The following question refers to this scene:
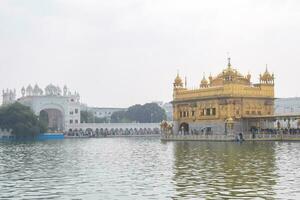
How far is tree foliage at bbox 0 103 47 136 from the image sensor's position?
316 feet

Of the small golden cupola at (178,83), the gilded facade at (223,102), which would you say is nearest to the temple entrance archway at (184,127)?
the gilded facade at (223,102)

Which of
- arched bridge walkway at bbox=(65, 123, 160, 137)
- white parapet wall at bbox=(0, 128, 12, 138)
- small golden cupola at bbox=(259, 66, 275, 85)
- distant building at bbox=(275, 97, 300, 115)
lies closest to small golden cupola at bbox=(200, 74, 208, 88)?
small golden cupola at bbox=(259, 66, 275, 85)

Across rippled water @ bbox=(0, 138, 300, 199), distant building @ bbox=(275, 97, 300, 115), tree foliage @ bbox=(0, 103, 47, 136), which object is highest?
distant building @ bbox=(275, 97, 300, 115)

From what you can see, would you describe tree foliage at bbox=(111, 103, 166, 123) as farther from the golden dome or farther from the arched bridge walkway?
the golden dome

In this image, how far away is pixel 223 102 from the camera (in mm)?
71125

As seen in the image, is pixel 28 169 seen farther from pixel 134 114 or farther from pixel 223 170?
pixel 134 114

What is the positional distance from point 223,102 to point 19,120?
131ft

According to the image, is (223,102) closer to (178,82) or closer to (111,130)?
(178,82)

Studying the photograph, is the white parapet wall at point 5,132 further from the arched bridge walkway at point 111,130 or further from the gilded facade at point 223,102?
the gilded facade at point 223,102

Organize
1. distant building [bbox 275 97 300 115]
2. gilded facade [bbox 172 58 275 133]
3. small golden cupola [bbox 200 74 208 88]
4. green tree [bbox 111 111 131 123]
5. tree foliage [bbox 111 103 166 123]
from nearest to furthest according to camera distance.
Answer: gilded facade [bbox 172 58 275 133] → small golden cupola [bbox 200 74 208 88] → distant building [bbox 275 97 300 115] → tree foliage [bbox 111 103 166 123] → green tree [bbox 111 111 131 123]

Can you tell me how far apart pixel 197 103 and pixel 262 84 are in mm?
8703

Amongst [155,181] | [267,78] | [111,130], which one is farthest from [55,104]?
[155,181]

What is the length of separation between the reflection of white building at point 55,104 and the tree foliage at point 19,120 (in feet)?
78.5

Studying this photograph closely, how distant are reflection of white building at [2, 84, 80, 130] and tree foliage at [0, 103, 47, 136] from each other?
2392 cm
